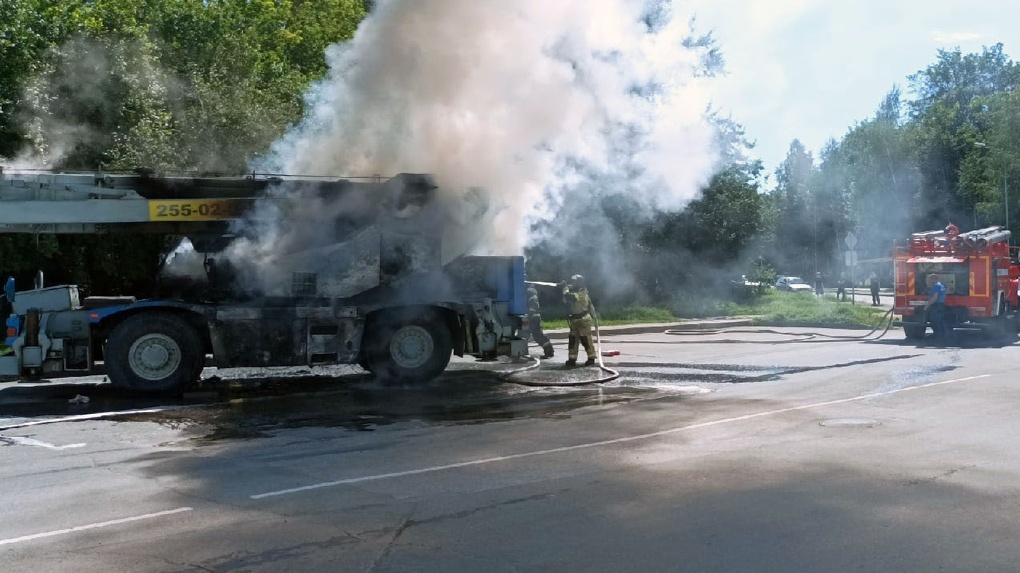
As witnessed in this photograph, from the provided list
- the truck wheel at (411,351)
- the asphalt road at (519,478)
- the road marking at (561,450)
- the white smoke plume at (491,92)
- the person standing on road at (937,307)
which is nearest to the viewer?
the asphalt road at (519,478)

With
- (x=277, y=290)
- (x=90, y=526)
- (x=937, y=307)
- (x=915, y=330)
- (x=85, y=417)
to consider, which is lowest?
(x=90, y=526)

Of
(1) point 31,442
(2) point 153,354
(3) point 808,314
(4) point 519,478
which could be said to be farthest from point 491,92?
(3) point 808,314

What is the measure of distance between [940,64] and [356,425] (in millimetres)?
80897

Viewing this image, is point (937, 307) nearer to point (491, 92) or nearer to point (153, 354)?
point (491, 92)

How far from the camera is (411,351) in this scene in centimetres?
1360

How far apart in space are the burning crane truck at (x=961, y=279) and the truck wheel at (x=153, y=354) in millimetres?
15604

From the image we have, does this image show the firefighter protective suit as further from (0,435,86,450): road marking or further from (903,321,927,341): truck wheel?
(903,321,927,341): truck wheel

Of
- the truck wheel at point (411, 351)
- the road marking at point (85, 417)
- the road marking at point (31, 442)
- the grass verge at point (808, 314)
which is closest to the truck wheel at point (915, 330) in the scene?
the grass verge at point (808, 314)

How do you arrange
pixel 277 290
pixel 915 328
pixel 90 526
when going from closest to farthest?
pixel 90 526
pixel 277 290
pixel 915 328

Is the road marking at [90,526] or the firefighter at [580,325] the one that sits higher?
the firefighter at [580,325]

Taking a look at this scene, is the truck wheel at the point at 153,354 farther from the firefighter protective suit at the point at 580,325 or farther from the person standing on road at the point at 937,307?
the person standing on road at the point at 937,307

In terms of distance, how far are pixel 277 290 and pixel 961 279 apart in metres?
15.6

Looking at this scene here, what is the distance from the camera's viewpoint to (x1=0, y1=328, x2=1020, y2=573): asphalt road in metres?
5.55

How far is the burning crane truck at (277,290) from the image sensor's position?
12.3m
